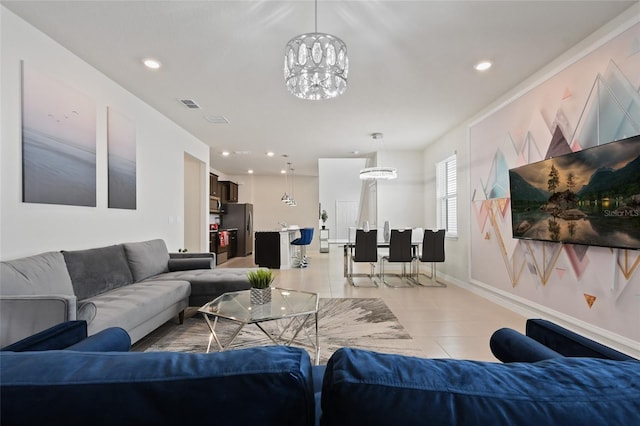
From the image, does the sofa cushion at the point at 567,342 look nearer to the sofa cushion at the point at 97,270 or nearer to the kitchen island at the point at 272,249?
the sofa cushion at the point at 97,270

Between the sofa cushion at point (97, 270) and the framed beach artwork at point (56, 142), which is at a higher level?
the framed beach artwork at point (56, 142)

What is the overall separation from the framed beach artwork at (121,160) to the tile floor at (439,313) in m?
2.85

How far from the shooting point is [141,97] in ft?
13.5

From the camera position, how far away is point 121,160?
12.2 feet

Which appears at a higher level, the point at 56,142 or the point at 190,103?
the point at 190,103

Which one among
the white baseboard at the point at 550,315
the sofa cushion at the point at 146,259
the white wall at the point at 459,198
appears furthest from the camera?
the white wall at the point at 459,198

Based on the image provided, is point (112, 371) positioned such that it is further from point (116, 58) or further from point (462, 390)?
point (116, 58)

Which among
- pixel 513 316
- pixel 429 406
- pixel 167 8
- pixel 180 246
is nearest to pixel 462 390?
pixel 429 406

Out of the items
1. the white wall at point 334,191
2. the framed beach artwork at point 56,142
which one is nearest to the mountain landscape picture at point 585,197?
the framed beach artwork at point 56,142

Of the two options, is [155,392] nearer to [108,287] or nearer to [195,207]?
[108,287]

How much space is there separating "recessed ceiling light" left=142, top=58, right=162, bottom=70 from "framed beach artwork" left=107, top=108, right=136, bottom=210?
777 millimetres

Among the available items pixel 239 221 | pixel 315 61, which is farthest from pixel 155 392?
pixel 239 221

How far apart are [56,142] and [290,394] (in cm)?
339

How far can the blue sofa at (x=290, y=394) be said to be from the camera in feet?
1.76
